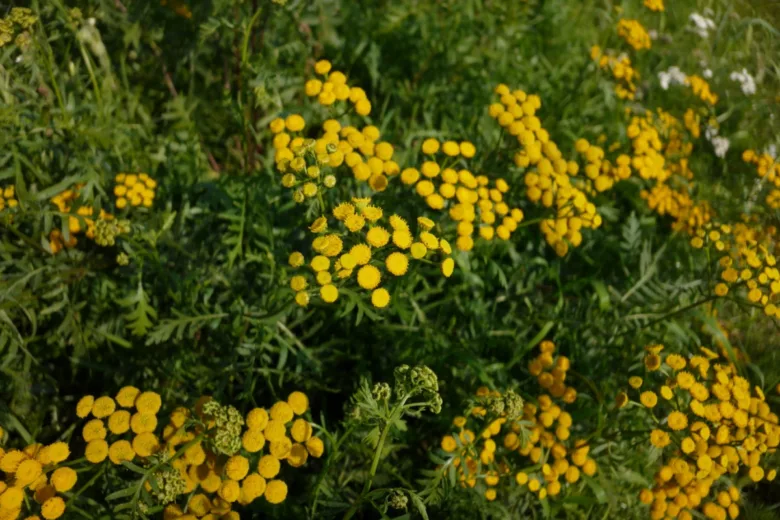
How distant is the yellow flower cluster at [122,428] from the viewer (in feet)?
6.93

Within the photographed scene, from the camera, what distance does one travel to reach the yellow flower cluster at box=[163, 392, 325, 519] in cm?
215

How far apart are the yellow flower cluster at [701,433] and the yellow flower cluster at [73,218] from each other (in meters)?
2.86

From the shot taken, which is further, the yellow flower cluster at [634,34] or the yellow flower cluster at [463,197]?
the yellow flower cluster at [634,34]

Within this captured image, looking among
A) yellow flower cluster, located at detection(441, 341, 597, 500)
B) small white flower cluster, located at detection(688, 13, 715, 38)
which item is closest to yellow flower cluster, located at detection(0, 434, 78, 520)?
yellow flower cluster, located at detection(441, 341, 597, 500)

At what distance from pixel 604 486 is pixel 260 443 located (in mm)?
1963

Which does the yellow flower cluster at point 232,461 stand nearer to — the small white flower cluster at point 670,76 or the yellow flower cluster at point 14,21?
the yellow flower cluster at point 14,21

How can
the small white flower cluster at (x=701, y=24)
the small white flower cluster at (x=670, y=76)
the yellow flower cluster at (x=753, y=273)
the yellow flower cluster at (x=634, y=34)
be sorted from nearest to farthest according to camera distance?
the yellow flower cluster at (x=753, y=273) < the yellow flower cluster at (x=634, y=34) < the small white flower cluster at (x=670, y=76) < the small white flower cluster at (x=701, y=24)

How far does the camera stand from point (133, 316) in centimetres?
290

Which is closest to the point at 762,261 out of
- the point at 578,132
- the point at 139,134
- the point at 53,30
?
the point at 578,132

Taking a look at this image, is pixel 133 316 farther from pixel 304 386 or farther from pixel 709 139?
pixel 709 139

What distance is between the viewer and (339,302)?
2.99 m

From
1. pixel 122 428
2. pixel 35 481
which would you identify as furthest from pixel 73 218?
pixel 35 481

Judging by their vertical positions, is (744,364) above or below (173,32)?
below

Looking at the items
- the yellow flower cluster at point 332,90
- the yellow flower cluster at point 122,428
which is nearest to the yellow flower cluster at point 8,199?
the yellow flower cluster at point 122,428
